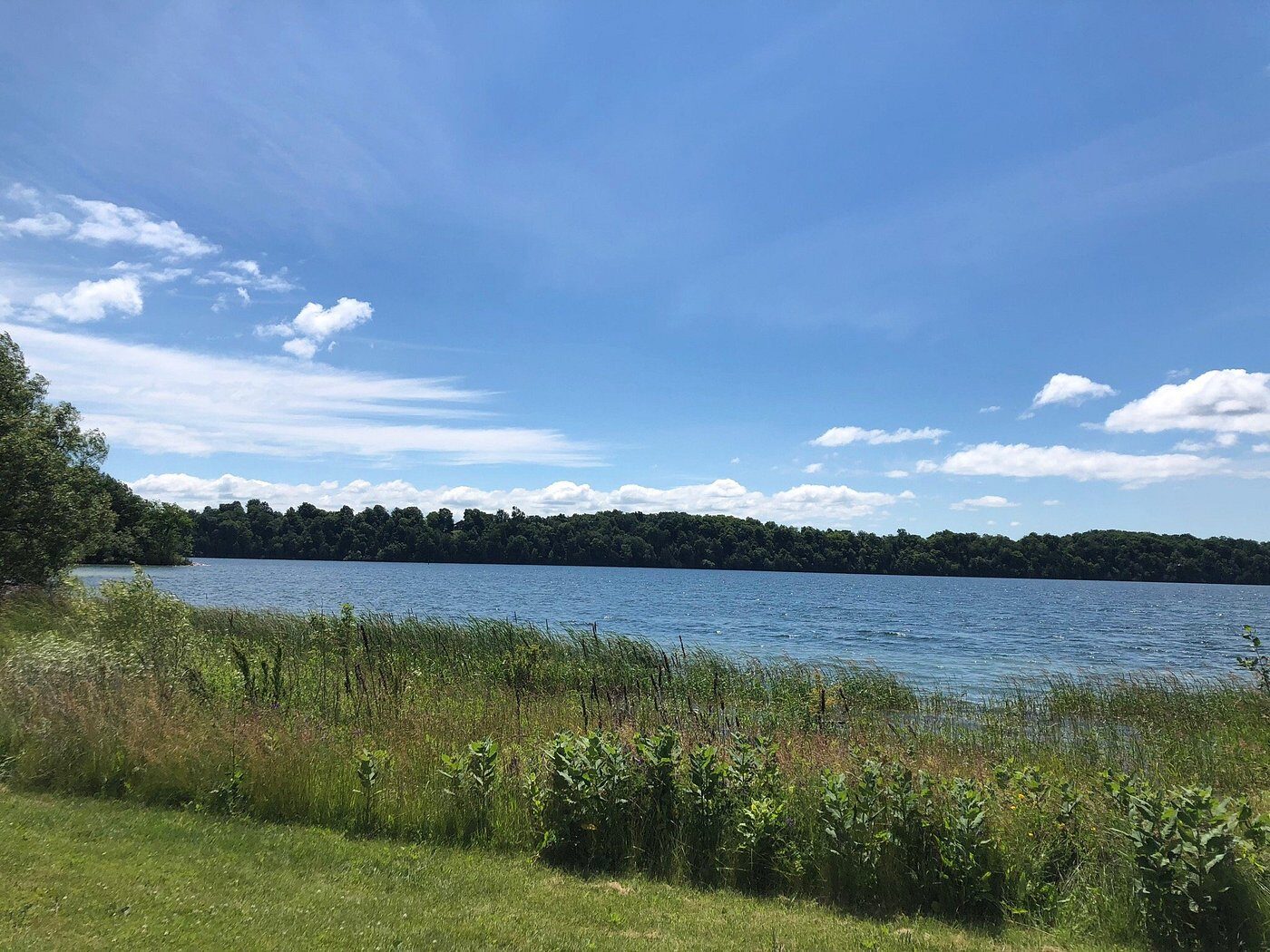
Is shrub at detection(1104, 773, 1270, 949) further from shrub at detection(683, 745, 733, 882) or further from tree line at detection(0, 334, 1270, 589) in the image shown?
tree line at detection(0, 334, 1270, 589)

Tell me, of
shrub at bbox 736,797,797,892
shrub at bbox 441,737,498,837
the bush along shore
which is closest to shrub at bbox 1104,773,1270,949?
the bush along shore

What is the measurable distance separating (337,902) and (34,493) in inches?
1023

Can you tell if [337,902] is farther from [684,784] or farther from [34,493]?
[34,493]

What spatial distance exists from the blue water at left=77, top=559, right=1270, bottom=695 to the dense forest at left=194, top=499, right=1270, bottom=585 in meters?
60.1

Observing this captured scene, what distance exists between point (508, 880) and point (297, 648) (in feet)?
47.2

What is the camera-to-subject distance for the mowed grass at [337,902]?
4.81 metres

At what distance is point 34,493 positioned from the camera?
2419cm

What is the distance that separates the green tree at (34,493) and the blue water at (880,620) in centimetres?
1253

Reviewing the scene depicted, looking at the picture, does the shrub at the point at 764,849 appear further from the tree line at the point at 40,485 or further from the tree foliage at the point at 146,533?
the tree foliage at the point at 146,533

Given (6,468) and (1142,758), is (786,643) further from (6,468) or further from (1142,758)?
(6,468)

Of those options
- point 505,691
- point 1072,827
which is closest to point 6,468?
point 505,691

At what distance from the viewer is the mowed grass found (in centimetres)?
481

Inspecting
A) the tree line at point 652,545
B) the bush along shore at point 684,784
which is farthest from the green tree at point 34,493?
the tree line at point 652,545

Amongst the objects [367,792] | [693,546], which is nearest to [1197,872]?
[367,792]
